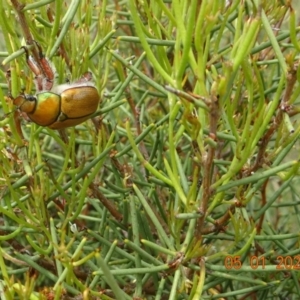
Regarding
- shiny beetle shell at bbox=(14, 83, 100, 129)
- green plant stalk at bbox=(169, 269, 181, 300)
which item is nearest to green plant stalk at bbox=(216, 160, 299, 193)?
green plant stalk at bbox=(169, 269, 181, 300)

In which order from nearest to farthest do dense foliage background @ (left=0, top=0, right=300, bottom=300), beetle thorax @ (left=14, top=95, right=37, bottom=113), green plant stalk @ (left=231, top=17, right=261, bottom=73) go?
1. green plant stalk @ (left=231, top=17, right=261, bottom=73)
2. dense foliage background @ (left=0, top=0, right=300, bottom=300)
3. beetle thorax @ (left=14, top=95, right=37, bottom=113)

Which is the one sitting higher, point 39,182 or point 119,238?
point 39,182

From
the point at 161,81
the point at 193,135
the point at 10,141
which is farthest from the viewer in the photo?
the point at 161,81

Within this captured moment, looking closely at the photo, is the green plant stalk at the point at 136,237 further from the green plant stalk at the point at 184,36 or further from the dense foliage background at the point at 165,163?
the green plant stalk at the point at 184,36

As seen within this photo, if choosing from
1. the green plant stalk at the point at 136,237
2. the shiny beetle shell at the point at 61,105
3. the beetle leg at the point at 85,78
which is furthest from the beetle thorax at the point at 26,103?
the green plant stalk at the point at 136,237

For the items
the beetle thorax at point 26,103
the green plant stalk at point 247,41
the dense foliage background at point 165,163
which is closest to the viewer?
the green plant stalk at point 247,41

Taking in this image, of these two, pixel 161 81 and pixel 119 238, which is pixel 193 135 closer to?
pixel 119 238

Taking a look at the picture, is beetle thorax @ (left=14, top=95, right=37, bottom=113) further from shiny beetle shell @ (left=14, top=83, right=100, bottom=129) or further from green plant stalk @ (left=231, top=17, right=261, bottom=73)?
green plant stalk @ (left=231, top=17, right=261, bottom=73)

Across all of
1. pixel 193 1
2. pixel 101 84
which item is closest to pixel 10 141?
pixel 101 84
